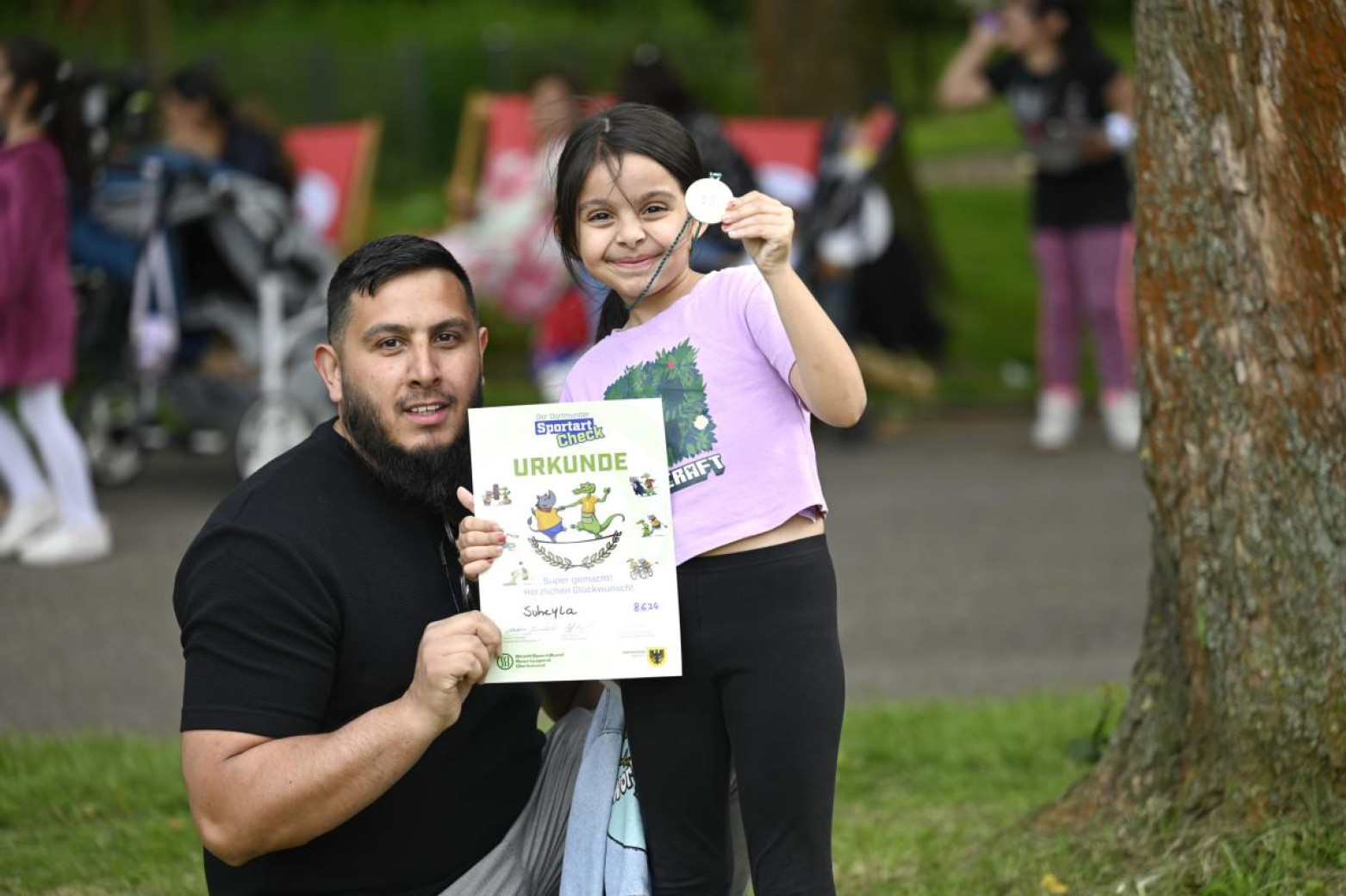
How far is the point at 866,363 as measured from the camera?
11.4 m

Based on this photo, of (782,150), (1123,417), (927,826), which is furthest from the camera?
(782,150)

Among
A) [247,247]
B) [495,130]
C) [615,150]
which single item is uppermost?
[495,130]

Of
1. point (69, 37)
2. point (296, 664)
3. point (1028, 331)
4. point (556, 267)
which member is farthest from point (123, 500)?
point (69, 37)

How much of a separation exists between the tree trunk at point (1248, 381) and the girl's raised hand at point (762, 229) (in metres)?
1.24

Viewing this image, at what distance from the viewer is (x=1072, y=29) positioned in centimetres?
947

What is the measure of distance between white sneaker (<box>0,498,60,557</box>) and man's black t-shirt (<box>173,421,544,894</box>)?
16.6 feet

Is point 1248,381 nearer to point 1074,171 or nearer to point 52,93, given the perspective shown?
point 52,93

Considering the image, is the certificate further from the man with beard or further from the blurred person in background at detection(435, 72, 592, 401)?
the blurred person in background at detection(435, 72, 592, 401)

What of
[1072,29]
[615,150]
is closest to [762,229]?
[615,150]

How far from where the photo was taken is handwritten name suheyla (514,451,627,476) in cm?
301

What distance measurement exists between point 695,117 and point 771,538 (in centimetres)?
Result: 631

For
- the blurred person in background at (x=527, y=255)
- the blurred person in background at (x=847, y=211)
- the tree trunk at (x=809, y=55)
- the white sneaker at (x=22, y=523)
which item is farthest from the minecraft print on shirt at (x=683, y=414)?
the tree trunk at (x=809, y=55)

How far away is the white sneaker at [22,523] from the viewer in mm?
7707

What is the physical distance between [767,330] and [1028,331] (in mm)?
10991
